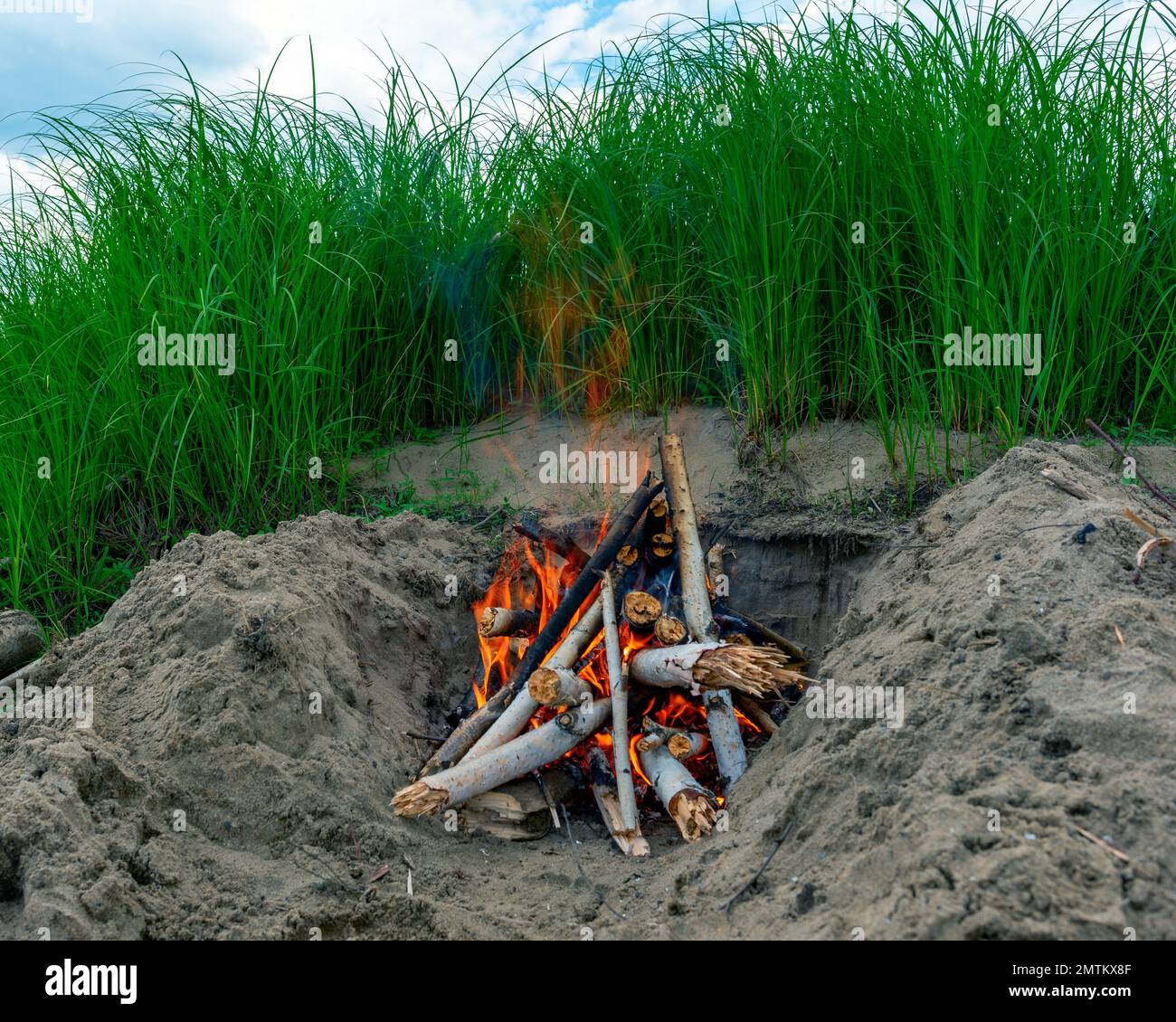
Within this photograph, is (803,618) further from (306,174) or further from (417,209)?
(306,174)

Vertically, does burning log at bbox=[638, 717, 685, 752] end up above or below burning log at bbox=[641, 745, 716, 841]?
above

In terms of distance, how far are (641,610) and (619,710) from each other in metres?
0.38

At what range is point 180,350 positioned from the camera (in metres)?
4.69

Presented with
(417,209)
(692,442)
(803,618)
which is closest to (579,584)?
(803,618)

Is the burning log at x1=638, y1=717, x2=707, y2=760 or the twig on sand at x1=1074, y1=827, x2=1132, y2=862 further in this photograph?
the burning log at x1=638, y1=717, x2=707, y2=760

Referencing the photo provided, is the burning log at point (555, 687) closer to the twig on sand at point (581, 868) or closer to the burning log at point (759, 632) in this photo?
the twig on sand at point (581, 868)

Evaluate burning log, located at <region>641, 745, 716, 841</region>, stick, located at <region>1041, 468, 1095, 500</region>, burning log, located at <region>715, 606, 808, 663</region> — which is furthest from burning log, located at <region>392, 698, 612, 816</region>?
stick, located at <region>1041, 468, 1095, 500</region>

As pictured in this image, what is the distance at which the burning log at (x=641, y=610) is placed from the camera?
11.2ft

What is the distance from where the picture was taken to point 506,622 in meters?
3.90

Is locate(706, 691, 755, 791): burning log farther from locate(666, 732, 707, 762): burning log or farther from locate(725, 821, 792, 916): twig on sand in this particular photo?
locate(725, 821, 792, 916): twig on sand

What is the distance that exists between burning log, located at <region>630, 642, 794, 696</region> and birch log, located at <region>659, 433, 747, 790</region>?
0.17 metres

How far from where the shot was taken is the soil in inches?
74.4
